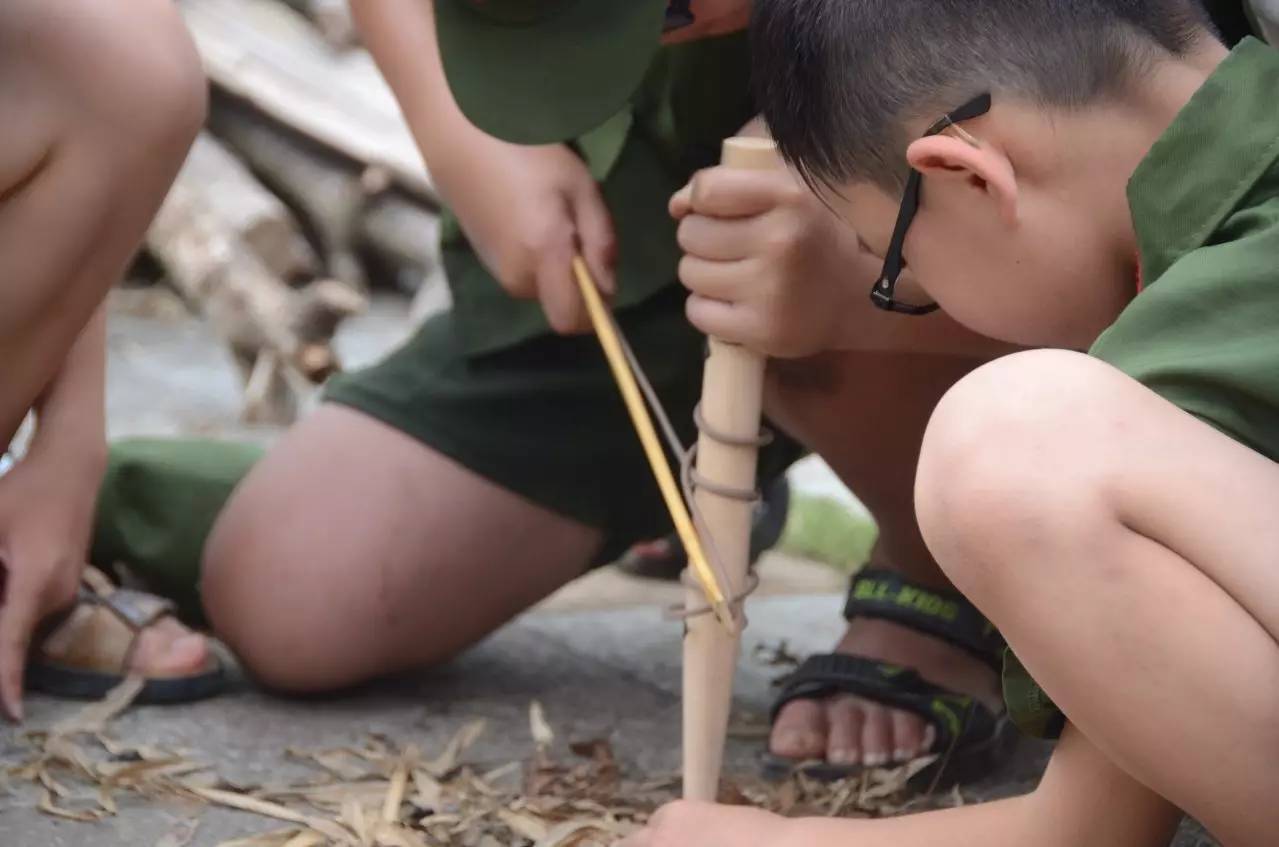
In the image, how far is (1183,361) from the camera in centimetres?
79

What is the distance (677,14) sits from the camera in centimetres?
117

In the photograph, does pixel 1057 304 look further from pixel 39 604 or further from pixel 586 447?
pixel 39 604

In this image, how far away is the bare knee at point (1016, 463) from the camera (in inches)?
30.5

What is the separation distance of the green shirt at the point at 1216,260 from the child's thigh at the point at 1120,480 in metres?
0.02

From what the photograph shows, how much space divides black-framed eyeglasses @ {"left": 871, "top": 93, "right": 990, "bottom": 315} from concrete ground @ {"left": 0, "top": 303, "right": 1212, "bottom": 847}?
0.42 m

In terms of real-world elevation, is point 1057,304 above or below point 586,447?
above

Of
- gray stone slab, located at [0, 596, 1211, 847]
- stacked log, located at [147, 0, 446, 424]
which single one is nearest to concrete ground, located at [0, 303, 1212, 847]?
gray stone slab, located at [0, 596, 1211, 847]

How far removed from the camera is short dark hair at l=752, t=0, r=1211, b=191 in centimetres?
91

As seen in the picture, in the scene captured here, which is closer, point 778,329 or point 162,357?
point 778,329

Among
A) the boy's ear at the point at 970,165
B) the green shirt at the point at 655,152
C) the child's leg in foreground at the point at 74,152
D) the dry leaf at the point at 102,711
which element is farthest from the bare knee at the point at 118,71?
the boy's ear at the point at 970,165

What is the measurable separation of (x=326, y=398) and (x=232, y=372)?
65.2 inches

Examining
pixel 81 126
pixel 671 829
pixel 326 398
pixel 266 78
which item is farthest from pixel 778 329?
pixel 266 78

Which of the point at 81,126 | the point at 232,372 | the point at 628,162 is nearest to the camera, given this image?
the point at 81,126

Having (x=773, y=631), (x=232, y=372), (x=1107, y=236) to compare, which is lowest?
(x=232, y=372)
